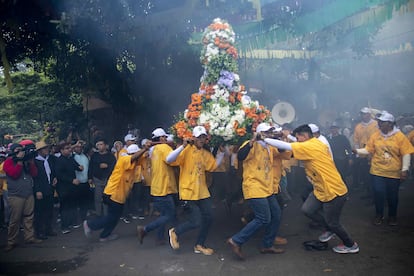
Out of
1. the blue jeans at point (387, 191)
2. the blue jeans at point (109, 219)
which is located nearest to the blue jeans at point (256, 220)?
the blue jeans at point (109, 219)

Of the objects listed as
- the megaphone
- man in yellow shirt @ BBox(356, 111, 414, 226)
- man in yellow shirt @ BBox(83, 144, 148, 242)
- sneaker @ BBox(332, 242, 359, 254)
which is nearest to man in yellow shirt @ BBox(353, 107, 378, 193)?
man in yellow shirt @ BBox(356, 111, 414, 226)

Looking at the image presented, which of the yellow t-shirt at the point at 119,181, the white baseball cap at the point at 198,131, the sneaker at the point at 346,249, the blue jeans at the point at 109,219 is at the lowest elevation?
the sneaker at the point at 346,249

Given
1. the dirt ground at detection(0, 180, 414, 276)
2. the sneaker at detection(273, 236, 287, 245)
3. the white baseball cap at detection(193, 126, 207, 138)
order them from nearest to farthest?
the dirt ground at detection(0, 180, 414, 276), the white baseball cap at detection(193, 126, 207, 138), the sneaker at detection(273, 236, 287, 245)

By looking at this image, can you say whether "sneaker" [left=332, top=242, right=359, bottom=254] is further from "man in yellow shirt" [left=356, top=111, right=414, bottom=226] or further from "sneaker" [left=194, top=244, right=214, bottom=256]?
"sneaker" [left=194, top=244, right=214, bottom=256]

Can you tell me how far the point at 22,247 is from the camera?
6297mm

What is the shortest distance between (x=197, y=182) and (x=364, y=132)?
4.88 m

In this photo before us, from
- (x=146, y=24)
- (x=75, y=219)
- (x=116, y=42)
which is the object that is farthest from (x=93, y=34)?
(x=75, y=219)

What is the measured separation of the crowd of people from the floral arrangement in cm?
18

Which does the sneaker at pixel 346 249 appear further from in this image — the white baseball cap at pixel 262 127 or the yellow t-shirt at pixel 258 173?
the white baseball cap at pixel 262 127

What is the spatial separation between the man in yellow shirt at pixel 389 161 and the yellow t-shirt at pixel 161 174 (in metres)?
3.24

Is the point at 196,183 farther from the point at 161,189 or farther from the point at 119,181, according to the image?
the point at 119,181

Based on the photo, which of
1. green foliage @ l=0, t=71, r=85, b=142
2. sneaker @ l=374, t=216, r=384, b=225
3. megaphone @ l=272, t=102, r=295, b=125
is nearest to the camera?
sneaker @ l=374, t=216, r=384, b=225

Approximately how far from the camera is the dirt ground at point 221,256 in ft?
16.0

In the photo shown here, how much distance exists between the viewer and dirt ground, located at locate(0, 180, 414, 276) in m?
4.88
